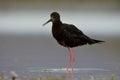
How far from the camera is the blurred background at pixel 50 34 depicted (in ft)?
42.5

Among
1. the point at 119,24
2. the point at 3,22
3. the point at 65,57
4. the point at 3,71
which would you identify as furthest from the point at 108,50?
the point at 3,22

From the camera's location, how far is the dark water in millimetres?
11641

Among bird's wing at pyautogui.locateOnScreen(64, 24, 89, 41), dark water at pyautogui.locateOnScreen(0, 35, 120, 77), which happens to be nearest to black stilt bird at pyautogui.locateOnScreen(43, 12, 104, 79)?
bird's wing at pyautogui.locateOnScreen(64, 24, 89, 41)

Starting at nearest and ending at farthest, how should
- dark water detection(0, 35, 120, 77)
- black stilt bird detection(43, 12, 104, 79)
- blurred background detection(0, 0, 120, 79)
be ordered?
black stilt bird detection(43, 12, 104, 79) → dark water detection(0, 35, 120, 77) → blurred background detection(0, 0, 120, 79)

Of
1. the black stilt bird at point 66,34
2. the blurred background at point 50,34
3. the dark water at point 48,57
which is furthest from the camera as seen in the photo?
the blurred background at point 50,34

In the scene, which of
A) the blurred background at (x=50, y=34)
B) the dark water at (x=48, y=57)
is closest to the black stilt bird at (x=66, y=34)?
the dark water at (x=48, y=57)

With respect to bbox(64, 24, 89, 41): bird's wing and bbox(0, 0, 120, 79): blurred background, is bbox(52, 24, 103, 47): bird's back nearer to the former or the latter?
bbox(64, 24, 89, 41): bird's wing

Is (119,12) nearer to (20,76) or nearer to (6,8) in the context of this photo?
(6,8)

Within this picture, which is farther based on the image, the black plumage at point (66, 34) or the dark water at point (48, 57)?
the dark water at point (48, 57)

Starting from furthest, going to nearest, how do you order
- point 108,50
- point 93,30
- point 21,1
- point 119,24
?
→ point 21,1
point 119,24
point 93,30
point 108,50

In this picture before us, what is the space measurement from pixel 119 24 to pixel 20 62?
9527mm

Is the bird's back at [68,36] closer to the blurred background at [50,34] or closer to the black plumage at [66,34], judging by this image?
the black plumage at [66,34]

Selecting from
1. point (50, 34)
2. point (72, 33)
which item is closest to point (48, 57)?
point (72, 33)

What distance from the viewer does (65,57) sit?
14.0m
